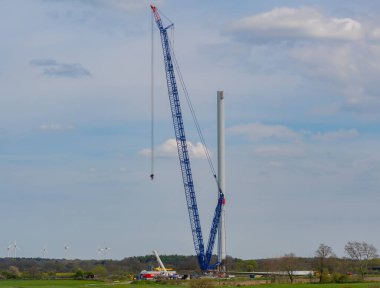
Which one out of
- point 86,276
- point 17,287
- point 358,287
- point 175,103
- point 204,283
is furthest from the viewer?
point 86,276

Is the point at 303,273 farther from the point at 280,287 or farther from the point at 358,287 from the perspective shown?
the point at 358,287

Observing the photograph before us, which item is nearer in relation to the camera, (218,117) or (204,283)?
(204,283)

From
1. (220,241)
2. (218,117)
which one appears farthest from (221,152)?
(220,241)

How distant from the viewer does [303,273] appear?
173625 mm

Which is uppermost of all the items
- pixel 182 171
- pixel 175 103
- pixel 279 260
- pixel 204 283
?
pixel 175 103

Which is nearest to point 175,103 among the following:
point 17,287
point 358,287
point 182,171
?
point 182,171

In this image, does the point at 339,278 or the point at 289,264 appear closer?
the point at 339,278

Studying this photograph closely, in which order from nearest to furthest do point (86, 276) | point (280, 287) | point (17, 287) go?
point (280, 287), point (17, 287), point (86, 276)

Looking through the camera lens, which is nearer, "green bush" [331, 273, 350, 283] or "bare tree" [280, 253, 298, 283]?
"green bush" [331, 273, 350, 283]

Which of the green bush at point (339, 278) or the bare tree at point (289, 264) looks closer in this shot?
the green bush at point (339, 278)

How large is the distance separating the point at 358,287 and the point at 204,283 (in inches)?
863

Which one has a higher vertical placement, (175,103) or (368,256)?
(175,103)

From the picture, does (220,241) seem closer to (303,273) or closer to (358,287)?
(303,273)

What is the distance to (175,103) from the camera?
167 metres
